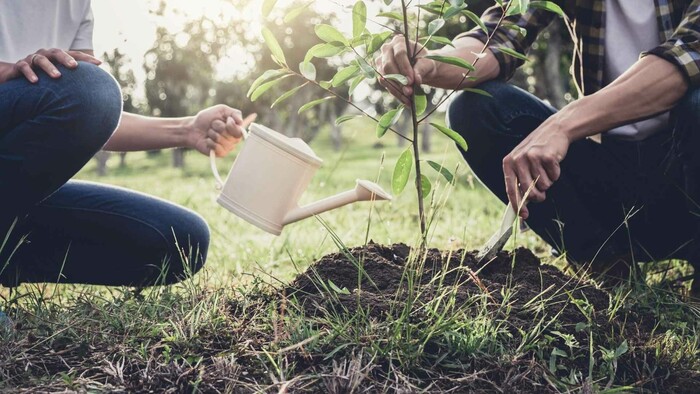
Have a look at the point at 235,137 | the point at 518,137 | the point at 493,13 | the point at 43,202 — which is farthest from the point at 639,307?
the point at 43,202

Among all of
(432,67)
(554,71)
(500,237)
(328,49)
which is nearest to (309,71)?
(328,49)

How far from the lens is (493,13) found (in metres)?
2.53

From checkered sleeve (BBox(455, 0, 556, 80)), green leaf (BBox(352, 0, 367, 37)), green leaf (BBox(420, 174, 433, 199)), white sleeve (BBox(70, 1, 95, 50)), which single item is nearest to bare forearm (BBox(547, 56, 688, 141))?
green leaf (BBox(420, 174, 433, 199))

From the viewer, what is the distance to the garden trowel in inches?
74.9

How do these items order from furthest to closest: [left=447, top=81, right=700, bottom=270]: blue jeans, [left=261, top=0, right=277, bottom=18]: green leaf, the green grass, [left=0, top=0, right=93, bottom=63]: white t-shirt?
the green grass, [left=447, top=81, right=700, bottom=270]: blue jeans, [left=0, top=0, right=93, bottom=63]: white t-shirt, [left=261, top=0, right=277, bottom=18]: green leaf

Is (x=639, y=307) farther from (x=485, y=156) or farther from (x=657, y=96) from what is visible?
(x=485, y=156)

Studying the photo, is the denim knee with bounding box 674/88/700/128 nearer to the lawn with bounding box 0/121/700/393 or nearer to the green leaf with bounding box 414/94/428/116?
the lawn with bounding box 0/121/700/393

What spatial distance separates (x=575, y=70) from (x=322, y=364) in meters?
1.70

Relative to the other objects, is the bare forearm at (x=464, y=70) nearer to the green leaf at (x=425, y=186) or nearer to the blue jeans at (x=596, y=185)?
the blue jeans at (x=596, y=185)

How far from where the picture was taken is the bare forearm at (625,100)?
2.00 m

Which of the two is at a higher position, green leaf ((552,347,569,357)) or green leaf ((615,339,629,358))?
green leaf ((615,339,629,358))

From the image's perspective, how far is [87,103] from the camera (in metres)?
2.01

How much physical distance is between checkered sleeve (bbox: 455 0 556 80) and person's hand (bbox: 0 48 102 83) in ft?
4.44

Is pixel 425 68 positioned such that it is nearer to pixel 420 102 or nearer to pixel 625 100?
pixel 420 102
